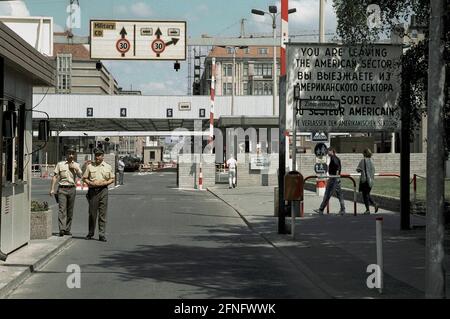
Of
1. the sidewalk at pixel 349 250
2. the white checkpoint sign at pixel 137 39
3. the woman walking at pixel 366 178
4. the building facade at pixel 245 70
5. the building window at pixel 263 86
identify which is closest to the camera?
the sidewalk at pixel 349 250

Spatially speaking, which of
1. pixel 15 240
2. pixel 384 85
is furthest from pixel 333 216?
pixel 15 240

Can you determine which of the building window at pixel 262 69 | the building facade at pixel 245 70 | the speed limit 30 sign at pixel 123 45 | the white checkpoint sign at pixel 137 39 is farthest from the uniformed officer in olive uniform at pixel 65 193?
the building window at pixel 262 69

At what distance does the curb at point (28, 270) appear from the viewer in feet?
28.4

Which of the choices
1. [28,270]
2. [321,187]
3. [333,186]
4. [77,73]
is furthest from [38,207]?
[77,73]

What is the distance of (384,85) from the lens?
15945 millimetres

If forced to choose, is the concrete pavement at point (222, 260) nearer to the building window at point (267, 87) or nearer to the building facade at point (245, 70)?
the building window at point (267, 87)

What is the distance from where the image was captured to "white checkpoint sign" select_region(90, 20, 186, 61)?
2056cm

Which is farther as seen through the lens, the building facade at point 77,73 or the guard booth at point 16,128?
the building facade at point 77,73

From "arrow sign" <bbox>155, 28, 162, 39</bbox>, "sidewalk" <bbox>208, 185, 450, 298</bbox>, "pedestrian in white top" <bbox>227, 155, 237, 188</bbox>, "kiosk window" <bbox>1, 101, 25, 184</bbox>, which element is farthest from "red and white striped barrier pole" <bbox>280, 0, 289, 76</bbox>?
"pedestrian in white top" <bbox>227, 155, 237, 188</bbox>

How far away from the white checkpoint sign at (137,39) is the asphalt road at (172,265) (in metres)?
5.12

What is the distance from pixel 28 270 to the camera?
10203 mm

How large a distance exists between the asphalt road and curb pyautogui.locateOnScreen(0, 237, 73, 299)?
95 mm
